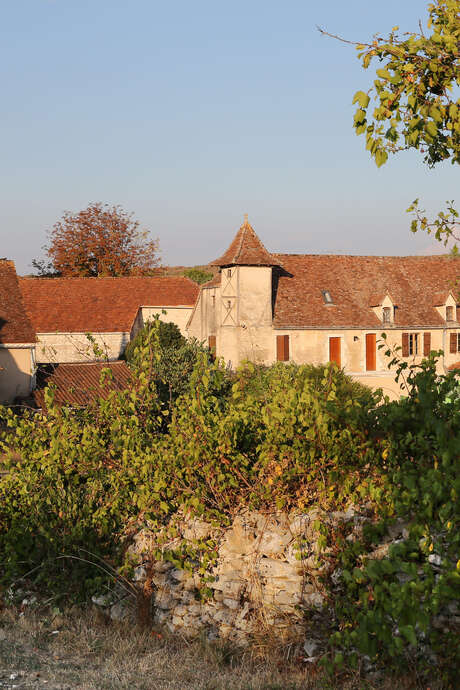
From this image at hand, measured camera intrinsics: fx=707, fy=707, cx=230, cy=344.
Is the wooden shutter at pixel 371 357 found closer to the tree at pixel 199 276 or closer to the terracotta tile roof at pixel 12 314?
the terracotta tile roof at pixel 12 314

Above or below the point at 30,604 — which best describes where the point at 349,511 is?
Answer: above

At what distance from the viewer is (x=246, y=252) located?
3669 cm

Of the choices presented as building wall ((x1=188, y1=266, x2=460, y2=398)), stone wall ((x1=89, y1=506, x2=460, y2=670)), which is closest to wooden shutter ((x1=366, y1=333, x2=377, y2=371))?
building wall ((x1=188, y1=266, x2=460, y2=398))

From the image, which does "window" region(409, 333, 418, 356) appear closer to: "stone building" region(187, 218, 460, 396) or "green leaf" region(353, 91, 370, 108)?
"stone building" region(187, 218, 460, 396)

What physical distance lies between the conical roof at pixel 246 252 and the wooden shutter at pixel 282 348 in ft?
12.6

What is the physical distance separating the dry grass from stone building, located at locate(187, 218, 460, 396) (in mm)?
28070

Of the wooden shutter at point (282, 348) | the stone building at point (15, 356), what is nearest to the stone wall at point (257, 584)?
the stone building at point (15, 356)

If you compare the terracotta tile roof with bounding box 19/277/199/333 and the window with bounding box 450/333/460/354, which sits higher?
the terracotta tile roof with bounding box 19/277/199/333

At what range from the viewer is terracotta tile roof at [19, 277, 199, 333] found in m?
41.3

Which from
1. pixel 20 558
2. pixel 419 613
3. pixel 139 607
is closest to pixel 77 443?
pixel 20 558

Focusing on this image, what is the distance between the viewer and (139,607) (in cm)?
748

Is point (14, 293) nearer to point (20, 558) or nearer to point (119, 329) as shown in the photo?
point (119, 329)

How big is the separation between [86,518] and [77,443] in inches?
36.8

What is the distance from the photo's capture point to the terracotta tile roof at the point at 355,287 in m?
37.0
